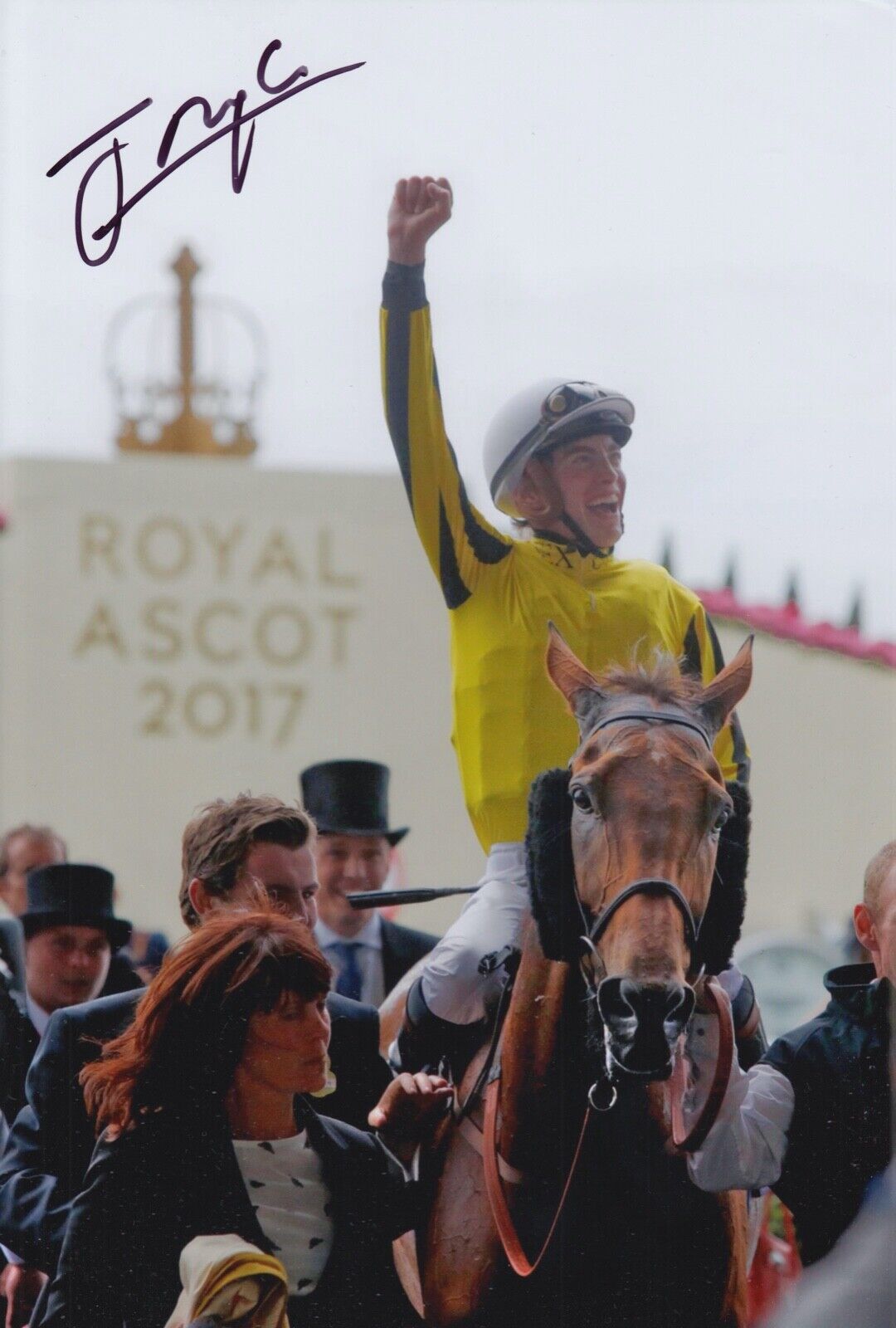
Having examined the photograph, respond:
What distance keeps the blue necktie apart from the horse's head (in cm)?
47

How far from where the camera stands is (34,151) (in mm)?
3283

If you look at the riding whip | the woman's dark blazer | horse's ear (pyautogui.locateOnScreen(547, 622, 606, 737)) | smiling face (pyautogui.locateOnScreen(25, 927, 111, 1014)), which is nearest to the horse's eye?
horse's ear (pyautogui.locateOnScreen(547, 622, 606, 737))

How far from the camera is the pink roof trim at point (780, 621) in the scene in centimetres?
340

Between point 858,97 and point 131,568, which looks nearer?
point 131,568

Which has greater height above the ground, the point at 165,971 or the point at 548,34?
the point at 548,34

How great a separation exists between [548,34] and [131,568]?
1117 millimetres

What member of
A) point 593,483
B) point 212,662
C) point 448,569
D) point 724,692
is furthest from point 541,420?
point 212,662

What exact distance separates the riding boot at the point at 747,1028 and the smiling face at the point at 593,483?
0.76 m

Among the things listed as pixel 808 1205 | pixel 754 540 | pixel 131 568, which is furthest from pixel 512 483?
pixel 808 1205

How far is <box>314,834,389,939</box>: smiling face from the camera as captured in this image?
338 centimetres

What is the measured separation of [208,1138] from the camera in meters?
3.00

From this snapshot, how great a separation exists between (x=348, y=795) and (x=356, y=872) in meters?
0.19

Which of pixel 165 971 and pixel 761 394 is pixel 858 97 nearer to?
pixel 761 394

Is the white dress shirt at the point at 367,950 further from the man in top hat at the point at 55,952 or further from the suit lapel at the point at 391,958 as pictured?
the man in top hat at the point at 55,952
